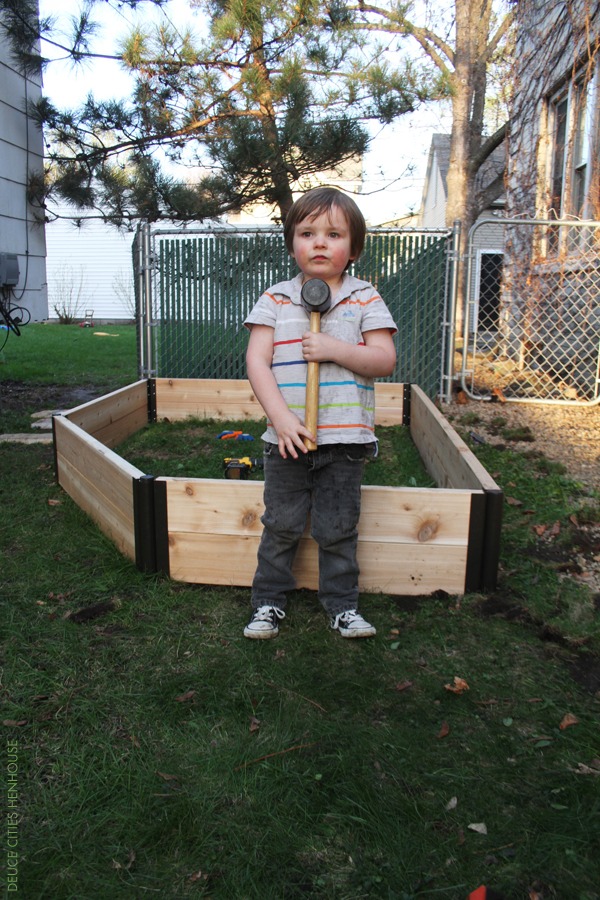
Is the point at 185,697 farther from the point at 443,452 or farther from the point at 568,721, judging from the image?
the point at 443,452

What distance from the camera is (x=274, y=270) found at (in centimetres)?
766

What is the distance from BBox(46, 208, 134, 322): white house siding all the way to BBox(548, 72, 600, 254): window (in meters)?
18.2

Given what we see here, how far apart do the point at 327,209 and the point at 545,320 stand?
627cm

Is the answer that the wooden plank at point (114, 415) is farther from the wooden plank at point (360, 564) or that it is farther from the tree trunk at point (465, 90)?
the tree trunk at point (465, 90)

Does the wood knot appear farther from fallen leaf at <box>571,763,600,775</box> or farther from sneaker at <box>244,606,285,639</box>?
fallen leaf at <box>571,763,600,775</box>

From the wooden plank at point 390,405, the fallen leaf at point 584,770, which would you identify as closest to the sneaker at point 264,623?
the fallen leaf at point 584,770

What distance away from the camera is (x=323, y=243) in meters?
2.40

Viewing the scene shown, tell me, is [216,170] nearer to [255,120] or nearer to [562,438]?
[255,120]

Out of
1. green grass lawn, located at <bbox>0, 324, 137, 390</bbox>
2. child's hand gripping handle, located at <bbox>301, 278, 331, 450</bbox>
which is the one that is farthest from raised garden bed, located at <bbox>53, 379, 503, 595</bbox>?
green grass lawn, located at <bbox>0, 324, 137, 390</bbox>

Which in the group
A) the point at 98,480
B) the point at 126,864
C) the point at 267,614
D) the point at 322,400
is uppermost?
the point at 322,400

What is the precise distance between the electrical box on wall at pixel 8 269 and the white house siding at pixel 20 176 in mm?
146

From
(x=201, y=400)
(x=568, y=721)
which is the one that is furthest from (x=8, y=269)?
(x=568, y=721)

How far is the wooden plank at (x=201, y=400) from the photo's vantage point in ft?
20.2

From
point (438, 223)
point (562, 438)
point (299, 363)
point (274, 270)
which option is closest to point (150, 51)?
point (274, 270)
